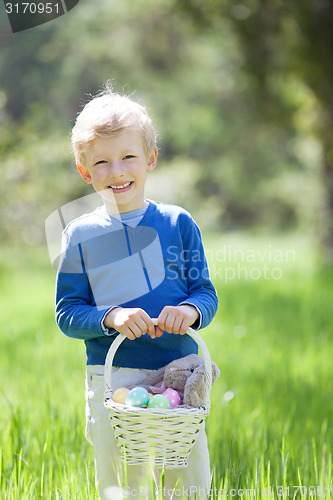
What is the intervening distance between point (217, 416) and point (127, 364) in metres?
1.43

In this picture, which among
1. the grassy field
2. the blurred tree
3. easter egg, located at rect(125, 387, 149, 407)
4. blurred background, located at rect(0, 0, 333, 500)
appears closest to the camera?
easter egg, located at rect(125, 387, 149, 407)

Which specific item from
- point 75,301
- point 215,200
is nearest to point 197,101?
point 215,200

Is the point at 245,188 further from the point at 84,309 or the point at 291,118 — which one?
the point at 84,309

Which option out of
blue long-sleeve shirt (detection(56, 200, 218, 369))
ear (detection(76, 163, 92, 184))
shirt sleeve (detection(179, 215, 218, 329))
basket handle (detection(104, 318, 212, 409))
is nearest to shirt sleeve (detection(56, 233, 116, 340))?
blue long-sleeve shirt (detection(56, 200, 218, 369))

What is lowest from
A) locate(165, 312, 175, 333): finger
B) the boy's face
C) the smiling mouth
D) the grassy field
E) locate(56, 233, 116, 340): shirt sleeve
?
the grassy field

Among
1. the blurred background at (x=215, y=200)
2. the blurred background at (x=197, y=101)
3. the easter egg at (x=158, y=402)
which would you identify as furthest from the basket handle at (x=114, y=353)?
the blurred background at (x=197, y=101)

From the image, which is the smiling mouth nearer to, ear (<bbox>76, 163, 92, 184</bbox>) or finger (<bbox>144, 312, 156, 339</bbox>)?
ear (<bbox>76, 163, 92, 184</bbox>)

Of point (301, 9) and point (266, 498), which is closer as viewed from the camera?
point (266, 498)

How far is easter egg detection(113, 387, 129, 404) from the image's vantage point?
1.95 metres

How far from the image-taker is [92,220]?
2.21 metres

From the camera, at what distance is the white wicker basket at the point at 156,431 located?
1.77 meters

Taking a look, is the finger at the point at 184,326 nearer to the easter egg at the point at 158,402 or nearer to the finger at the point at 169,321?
the finger at the point at 169,321

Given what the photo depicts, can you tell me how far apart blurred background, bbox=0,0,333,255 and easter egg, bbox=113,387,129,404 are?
700 cm

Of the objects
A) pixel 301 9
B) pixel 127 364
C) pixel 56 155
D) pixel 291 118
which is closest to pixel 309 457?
pixel 127 364
